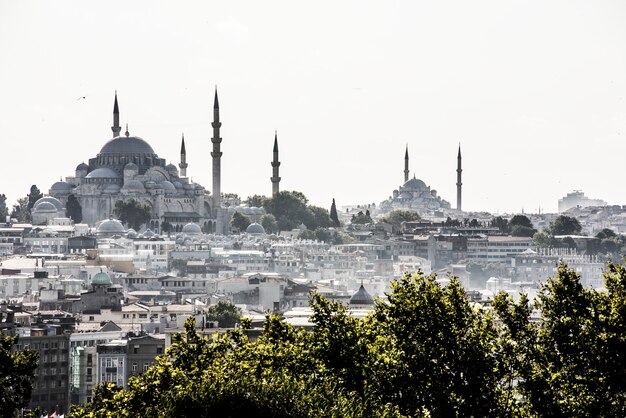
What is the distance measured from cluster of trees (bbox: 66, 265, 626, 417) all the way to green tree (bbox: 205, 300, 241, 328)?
6587 cm

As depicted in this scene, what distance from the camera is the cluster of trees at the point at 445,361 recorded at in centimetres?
4178

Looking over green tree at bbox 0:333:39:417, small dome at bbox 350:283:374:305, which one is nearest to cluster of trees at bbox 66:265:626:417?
green tree at bbox 0:333:39:417

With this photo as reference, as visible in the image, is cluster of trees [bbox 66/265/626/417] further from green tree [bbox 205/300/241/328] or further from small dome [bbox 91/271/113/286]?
small dome [bbox 91/271/113/286]

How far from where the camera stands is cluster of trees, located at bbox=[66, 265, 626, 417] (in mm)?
41781

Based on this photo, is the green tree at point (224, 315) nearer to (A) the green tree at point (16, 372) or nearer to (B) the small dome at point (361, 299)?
(B) the small dome at point (361, 299)

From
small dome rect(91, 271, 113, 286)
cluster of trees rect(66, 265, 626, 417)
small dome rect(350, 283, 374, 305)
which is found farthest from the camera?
small dome rect(91, 271, 113, 286)

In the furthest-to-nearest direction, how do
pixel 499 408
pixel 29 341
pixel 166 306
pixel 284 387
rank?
pixel 166 306 < pixel 29 341 < pixel 499 408 < pixel 284 387

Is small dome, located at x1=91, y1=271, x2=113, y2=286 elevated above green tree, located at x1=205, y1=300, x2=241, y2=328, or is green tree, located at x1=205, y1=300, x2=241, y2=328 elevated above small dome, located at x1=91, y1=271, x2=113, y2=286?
small dome, located at x1=91, y1=271, x2=113, y2=286

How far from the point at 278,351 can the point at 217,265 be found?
478 feet

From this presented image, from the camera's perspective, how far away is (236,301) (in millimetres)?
154500

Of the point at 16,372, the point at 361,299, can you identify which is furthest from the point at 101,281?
the point at 16,372

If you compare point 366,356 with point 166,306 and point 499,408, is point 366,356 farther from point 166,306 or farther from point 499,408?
point 166,306

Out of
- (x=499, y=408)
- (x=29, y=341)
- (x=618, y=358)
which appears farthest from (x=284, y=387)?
(x=29, y=341)

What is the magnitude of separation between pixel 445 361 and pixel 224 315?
74900mm
